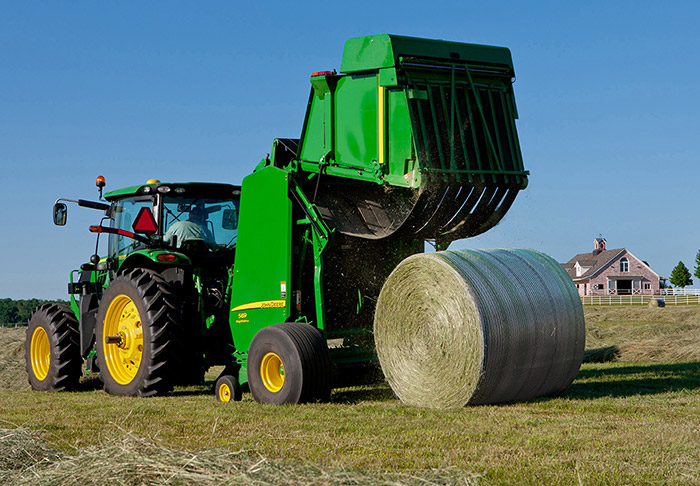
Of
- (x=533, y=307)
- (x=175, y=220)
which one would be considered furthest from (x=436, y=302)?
(x=175, y=220)

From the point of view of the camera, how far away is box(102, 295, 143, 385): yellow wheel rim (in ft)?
32.3

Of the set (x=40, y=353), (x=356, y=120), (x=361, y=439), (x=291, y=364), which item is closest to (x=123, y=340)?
(x=40, y=353)

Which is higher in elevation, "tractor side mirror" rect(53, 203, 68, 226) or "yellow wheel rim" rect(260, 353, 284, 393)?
"tractor side mirror" rect(53, 203, 68, 226)

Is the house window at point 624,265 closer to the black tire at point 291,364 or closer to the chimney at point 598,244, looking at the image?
the chimney at point 598,244

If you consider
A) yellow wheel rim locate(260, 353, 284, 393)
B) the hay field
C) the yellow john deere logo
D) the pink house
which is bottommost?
the hay field

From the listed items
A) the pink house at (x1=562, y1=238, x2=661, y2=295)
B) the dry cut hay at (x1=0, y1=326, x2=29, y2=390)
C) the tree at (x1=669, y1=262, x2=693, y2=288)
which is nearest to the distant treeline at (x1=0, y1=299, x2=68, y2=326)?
the dry cut hay at (x1=0, y1=326, x2=29, y2=390)

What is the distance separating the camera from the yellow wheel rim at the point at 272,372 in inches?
334

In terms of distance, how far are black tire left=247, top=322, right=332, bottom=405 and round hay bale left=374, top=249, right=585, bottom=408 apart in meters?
0.63

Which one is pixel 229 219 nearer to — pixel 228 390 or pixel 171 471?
pixel 228 390

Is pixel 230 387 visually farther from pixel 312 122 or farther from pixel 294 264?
pixel 312 122

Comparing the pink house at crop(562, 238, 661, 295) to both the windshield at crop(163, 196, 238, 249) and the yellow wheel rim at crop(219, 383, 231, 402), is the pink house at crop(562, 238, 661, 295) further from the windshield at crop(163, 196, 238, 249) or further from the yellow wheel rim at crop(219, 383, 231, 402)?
the yellow wheel rim at crop(219, 383, 231, 402)

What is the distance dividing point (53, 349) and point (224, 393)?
350cm

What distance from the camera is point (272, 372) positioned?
28.1ft

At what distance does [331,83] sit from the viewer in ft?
29.3
